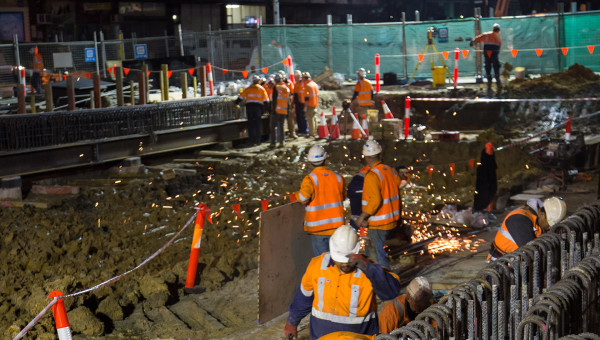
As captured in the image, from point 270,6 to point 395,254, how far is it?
30861 millimetres

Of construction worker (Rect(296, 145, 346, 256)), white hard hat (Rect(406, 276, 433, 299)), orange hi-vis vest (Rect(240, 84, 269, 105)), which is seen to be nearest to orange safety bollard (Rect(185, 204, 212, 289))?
construction worker (Rect(296, 145, 346, 256))

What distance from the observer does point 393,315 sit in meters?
5.88

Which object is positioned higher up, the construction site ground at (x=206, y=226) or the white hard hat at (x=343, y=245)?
the white hard hat at (x=343, y=245)

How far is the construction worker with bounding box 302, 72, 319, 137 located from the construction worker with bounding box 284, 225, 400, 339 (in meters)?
15.7

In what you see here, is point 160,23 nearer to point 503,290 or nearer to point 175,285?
point 175,285

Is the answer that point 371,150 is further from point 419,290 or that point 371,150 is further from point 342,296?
point 342,296

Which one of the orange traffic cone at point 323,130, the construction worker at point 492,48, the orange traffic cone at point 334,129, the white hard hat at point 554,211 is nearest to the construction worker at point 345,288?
the white hard hat at point 554,211

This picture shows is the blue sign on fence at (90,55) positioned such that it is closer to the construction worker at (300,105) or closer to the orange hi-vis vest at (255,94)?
the construction worker at (300,105)

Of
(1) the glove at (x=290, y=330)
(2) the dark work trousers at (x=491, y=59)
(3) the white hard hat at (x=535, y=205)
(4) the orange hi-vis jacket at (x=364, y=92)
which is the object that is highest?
(2) the dark work trousers at (x=491, y=59)

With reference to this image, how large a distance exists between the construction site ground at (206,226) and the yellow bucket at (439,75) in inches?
58.5

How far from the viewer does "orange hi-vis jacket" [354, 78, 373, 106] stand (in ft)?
67.4

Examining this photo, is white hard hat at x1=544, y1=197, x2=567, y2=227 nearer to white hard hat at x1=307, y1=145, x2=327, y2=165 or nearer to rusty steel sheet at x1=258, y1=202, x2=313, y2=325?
white hard hat at x1=307, y1=145, x2=327, y2=165

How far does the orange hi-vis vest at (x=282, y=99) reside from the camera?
66.3 ft

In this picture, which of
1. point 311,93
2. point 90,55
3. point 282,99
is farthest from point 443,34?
point 90,55
